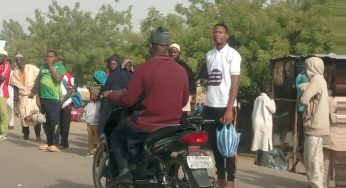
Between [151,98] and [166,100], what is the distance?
0.48 feet

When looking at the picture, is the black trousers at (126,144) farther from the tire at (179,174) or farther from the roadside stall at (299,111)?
the roadside stall at (299,111)

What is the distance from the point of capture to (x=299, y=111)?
34.8 ft

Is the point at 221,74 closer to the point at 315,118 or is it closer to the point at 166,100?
the point at 315,118

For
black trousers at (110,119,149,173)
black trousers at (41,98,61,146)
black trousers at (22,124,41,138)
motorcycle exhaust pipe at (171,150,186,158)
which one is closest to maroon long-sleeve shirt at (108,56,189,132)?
black trousers at (110,119,149,173)

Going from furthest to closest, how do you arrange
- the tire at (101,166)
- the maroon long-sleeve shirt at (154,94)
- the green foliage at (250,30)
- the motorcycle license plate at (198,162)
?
the green foliage at (250,30) < the tire at (101,166) < the maroon long-sleeve shirt at (154,94) < the motorcycle license plate at (198,162)

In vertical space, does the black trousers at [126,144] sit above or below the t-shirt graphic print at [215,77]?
below

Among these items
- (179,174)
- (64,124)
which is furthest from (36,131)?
(179,174)

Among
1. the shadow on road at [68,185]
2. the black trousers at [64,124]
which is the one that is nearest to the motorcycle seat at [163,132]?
the shadow on road at [68,185]

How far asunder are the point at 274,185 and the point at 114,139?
3.47 meters

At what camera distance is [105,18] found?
51125 millimetres

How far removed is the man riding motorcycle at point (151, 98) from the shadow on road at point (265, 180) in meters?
3.22

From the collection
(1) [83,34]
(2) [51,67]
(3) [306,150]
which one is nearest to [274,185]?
(3) [306,150]

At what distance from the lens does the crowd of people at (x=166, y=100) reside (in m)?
6.41

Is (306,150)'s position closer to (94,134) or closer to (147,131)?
(147,131)
